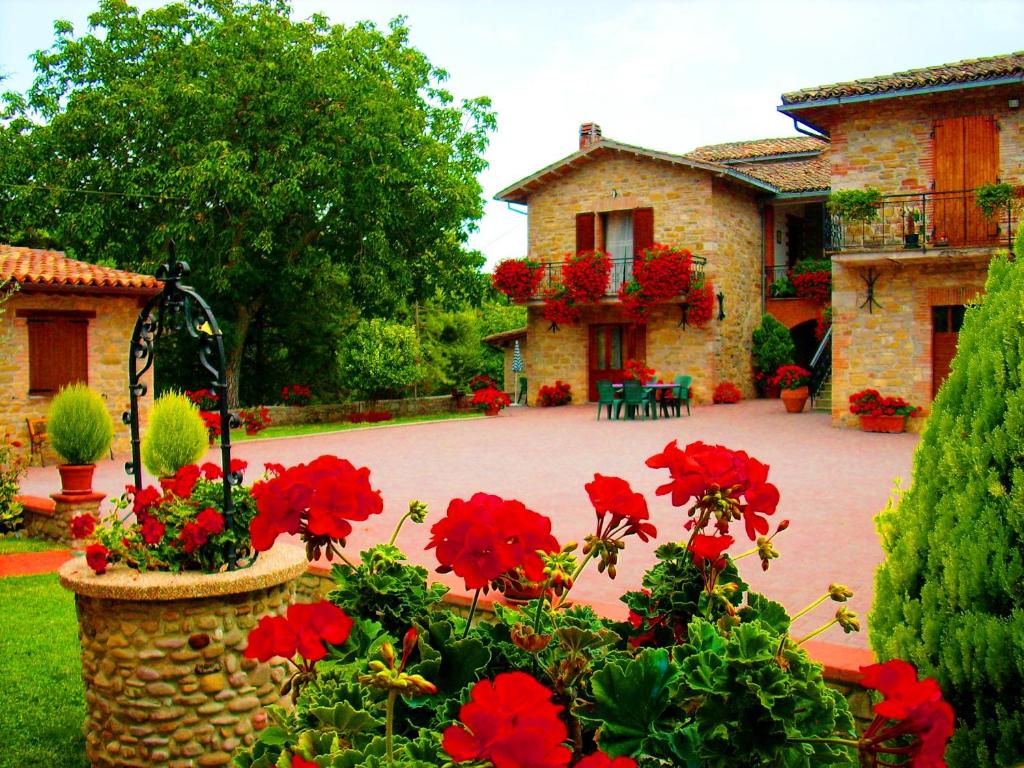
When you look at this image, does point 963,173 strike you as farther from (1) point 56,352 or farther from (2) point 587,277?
(1) point 56,352

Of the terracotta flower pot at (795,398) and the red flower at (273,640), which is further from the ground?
the red flower at (273,640)

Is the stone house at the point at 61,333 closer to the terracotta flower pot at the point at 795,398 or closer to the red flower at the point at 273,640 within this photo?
the terracotta flower pot at the point at 795,398

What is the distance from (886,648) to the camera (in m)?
2.15

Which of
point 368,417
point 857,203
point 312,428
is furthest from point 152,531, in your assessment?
point 368,417

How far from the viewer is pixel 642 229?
70.4ft

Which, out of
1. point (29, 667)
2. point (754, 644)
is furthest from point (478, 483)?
point (754, 644)

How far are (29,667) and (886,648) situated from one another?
439 cm

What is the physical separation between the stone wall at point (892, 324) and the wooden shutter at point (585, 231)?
7534 millimetres

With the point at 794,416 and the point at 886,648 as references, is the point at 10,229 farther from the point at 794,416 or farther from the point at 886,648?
the point at 886,648

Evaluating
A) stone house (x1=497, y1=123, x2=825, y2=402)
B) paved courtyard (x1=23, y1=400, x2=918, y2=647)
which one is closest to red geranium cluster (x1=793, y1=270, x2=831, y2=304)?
stone house (x1=497, y1=123, x2=825, y2=402)

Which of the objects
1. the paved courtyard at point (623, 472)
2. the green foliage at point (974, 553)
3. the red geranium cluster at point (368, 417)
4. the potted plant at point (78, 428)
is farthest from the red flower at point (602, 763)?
the red geranium cluster at point (368, 417)

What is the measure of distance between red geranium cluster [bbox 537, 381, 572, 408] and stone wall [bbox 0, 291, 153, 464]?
1010 cm

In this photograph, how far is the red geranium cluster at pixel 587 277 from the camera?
21.0 meters

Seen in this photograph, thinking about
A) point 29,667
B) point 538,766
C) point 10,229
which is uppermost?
point 10,229
